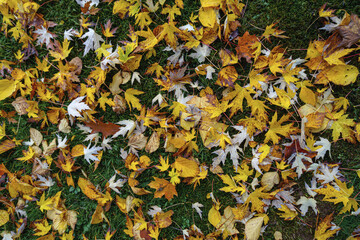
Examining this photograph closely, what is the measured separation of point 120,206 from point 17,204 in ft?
3.55

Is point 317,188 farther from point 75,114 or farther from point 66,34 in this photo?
point 66,34

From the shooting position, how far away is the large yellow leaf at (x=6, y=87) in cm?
207

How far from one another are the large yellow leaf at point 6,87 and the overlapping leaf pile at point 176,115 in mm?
11

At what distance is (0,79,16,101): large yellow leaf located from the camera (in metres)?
2.07

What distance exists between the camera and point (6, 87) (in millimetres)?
2080

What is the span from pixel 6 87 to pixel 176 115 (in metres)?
1.75

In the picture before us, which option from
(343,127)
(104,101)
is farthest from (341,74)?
(104,101)

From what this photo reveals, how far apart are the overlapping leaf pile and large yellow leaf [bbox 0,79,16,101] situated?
11mm

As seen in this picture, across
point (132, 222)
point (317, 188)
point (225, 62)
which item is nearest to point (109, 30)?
point (225, 62)

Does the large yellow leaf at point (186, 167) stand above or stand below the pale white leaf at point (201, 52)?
below

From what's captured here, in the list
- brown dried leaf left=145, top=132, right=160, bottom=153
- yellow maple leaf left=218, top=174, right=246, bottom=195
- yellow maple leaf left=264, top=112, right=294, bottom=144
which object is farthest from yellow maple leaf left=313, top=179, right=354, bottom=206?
brown dried leaf left=145, top=132, right=160, bottom=153

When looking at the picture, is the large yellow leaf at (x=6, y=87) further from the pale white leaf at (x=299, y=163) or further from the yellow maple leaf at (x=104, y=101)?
the pale white leaf at (x=299, y=163)

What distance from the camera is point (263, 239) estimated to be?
6.23 feet

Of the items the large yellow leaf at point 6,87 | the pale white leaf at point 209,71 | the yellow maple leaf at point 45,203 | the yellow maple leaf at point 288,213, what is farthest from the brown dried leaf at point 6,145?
the yellow maple leaf at point 288,213
